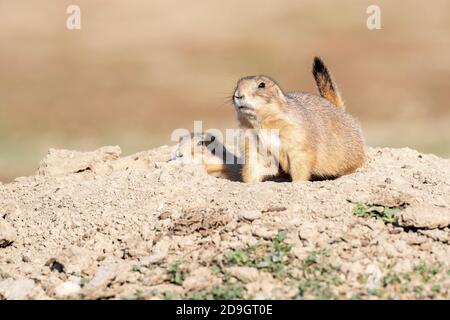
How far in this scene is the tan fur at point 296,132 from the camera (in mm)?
7805

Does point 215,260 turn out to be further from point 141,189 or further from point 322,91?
point 322,91

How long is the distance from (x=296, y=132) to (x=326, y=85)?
1.66 meters

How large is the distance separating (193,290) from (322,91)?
4.26 meters

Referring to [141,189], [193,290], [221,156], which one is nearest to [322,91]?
[221,156]

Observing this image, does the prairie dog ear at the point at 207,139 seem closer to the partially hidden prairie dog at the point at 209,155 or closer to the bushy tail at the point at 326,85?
the partially hidden prairie dog at the point at 209,155

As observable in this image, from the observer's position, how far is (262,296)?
18.5ft

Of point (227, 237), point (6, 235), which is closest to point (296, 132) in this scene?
point (227, 237)

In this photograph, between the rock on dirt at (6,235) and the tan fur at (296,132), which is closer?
the rock on dirt at (6,235)

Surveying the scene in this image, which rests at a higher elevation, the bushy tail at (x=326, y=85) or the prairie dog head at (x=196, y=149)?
the bushy tail at (x=326, y=85)

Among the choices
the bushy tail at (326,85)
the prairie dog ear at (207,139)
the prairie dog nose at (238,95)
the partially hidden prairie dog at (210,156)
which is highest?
the bushy tail at (326,85)

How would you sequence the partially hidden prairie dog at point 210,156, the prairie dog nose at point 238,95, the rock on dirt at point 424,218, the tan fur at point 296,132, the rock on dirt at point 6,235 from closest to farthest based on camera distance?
1. the rock on dirt at point 424,218
2. the rock on dirt at point 6,235
3. the prairie dog nose at point 238,95
4. the tan fur at point 296,132
5. the partially hidden prairie dog at point 210,156

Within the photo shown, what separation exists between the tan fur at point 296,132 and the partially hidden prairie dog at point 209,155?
531 mm

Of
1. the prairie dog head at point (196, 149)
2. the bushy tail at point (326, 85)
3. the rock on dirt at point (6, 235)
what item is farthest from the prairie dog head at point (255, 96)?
the rock on dirt at point (6, 235)

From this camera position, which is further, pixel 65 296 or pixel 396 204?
pixel 396 204
